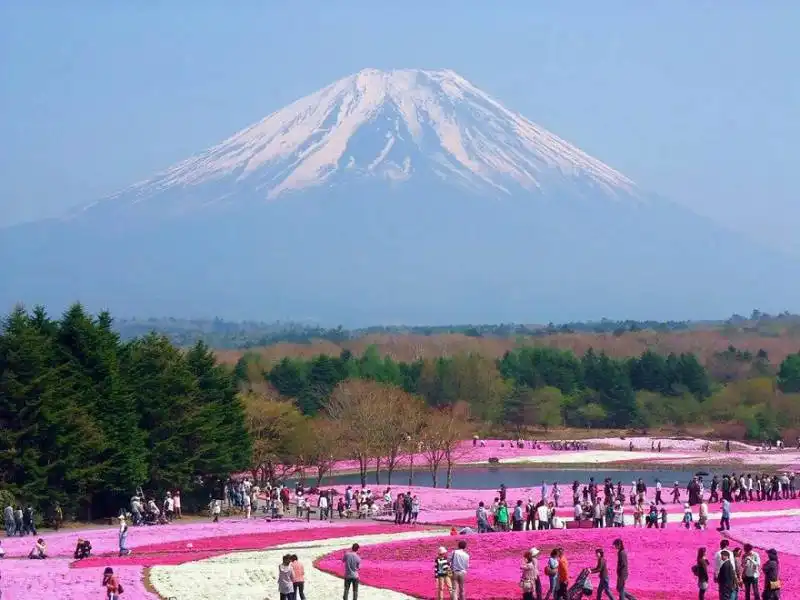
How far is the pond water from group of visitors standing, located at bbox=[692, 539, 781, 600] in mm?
60721

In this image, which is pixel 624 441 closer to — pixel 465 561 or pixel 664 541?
pixel 664 541

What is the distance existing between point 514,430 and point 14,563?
107 m

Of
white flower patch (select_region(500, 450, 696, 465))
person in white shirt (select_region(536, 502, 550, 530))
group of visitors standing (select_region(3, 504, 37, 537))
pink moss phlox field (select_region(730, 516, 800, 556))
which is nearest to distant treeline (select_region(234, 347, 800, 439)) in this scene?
white flower patch (select_region(500, 450, 696, 465))

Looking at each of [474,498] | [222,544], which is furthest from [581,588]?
[474,498]

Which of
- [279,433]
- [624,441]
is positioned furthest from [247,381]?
[279,433]

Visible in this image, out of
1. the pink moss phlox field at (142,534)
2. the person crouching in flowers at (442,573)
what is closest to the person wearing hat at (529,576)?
the person crouching in flowers at (442,573)

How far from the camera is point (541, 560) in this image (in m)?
45.5

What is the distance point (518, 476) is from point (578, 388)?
5627 centimetres

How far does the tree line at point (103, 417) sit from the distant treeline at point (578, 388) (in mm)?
68081

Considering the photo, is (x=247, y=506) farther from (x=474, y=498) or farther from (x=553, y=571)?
(x=553, y=571)

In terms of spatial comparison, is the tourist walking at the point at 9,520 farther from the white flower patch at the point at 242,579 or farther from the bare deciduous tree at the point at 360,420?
the bare deciduous tree at the point at 360,420

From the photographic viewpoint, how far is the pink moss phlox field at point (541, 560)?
4131cm

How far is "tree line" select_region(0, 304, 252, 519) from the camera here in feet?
202

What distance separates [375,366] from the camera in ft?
528
